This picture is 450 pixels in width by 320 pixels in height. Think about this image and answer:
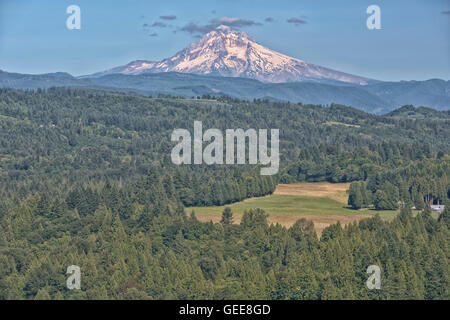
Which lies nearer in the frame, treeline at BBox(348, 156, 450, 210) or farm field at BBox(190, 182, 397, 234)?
farm field at BBox(190, 182, 397, 234)

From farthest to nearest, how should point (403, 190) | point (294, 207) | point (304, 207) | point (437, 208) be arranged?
1. point (403, 190)
2. point (304, 207)
3. point (294, 207)
4. point (437, 208)

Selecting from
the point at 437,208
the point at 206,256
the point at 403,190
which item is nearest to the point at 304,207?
the point at 403,190

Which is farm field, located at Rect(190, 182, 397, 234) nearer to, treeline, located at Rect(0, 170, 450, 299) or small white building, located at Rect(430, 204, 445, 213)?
small white building, located at Rect(430, 204, 445, 213)

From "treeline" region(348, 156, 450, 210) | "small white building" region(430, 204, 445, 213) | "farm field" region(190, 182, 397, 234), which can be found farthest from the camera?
"treeline" region(348, 156, 450, 210)

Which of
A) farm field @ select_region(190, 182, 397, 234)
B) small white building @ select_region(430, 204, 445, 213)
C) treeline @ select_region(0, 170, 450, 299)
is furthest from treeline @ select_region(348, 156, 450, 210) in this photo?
treeline @ select_region(0, 170, 450, 299)

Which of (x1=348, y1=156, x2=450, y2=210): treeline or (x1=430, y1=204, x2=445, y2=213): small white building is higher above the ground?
(x1=348, y1=156, x2=450, y2=210): treeline

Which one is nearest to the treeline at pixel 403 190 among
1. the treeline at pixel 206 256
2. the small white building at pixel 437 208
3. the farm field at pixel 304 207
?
the small white building at pixel 437 208

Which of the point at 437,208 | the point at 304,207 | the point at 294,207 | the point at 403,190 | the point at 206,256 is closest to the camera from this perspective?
the point at 206,256

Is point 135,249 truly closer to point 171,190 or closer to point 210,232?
point 210,232

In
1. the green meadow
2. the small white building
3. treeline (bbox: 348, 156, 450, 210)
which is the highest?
treeline (bbox: 348, 156, 450, 210)

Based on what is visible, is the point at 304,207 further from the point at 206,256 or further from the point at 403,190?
the point at 206,256
